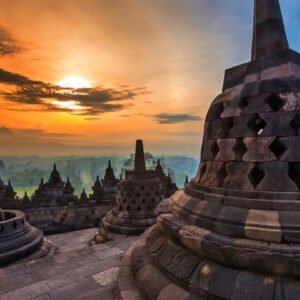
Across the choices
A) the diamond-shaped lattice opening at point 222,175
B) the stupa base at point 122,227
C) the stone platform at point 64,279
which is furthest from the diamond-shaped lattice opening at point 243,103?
the stupa base at point 122,227

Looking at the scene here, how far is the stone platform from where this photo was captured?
11.9 feet

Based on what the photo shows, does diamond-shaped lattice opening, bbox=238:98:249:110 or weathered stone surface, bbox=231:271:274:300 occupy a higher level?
diamond-shaped lattice opening, bbox=238:98:249:110

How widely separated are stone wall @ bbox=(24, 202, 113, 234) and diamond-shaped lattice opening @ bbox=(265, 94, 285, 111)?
14.0 metres

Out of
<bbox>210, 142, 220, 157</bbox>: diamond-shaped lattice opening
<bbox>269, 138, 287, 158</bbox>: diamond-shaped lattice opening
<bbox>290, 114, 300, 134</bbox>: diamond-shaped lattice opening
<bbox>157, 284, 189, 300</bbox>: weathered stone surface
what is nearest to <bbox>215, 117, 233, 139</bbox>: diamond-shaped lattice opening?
<bbox>210, 142, 220, 157</bbox>: diamond-shaped lattice opening

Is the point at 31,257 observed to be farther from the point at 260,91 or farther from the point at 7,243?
the point at 260,91

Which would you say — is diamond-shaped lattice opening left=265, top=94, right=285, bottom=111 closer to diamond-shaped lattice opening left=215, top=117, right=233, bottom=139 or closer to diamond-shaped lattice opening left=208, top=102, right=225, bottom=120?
diamond-shaped lattice opening left=215, top=117, right=233, bottom=139

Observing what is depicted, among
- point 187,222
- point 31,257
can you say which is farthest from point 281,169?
point 31,257

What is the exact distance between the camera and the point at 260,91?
10.1 feet

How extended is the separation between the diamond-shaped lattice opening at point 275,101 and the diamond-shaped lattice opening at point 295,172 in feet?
2.19

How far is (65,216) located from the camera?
14.9m

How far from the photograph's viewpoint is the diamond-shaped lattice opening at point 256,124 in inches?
120

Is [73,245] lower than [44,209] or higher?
lower

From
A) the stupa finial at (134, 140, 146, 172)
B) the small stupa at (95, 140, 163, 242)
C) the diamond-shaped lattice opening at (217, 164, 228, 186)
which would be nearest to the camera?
the diamond-shaped lattice opening at (217, 164, 228, 186)

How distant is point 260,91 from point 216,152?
92 centimetres
